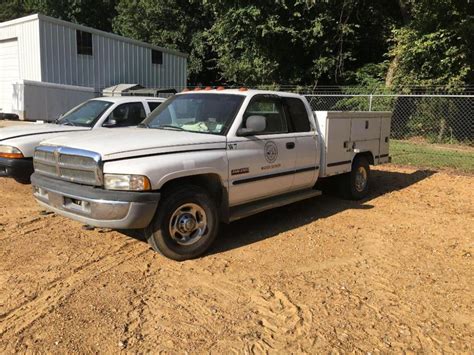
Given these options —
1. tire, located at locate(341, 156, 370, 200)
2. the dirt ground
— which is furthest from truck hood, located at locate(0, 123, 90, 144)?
tire, located at locate(341, 156, 370, 200)

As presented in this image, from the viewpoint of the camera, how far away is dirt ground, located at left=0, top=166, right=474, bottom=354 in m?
3.41

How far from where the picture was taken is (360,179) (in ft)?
26.8

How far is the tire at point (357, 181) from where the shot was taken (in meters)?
7.80

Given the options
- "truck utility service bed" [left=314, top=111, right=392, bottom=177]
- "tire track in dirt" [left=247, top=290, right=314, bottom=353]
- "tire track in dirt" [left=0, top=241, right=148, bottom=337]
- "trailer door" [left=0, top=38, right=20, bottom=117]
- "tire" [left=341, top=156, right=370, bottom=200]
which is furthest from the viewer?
"trailer door" [left=0, top=38, right=20, bottom=117]

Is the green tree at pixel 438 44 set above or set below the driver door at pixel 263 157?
above

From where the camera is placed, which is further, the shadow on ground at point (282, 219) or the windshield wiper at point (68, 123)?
the windshield wiper at point (68, 123)

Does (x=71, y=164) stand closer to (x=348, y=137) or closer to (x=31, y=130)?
(x=31, y=130)

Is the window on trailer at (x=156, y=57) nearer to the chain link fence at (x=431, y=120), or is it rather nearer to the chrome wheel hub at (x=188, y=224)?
the chain link fence at (x=431, y=120)

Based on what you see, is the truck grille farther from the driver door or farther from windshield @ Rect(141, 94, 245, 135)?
the driver door

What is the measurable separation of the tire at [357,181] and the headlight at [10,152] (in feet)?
17.4

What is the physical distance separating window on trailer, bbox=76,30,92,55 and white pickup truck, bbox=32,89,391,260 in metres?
17.6

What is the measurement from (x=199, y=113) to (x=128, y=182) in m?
1.70

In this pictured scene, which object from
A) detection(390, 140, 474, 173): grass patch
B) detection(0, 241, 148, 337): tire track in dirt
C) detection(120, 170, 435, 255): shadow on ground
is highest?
detection(390, 140, 474, 173): grass patch

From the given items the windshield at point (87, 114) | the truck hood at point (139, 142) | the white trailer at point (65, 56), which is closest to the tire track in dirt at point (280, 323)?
the truck hood at point (139, 142)
